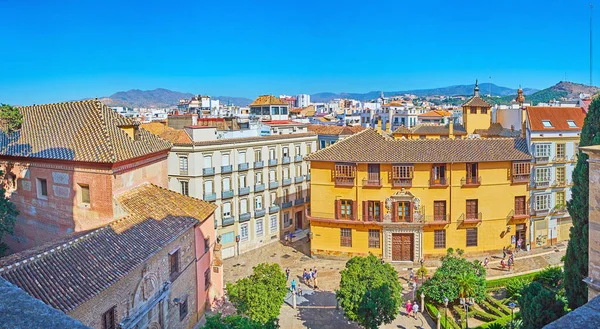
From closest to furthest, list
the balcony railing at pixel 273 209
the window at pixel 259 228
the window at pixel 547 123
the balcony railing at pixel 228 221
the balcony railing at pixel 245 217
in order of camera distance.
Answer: the window at pixel 547 123
the balcony railing at pixel 228 221
the balcony railing at pixel 245 217
the window at pixel 259 228
the balcony railing at pixel 273 209

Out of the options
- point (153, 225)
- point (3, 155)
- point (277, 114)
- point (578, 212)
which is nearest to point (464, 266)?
point (578, 212)

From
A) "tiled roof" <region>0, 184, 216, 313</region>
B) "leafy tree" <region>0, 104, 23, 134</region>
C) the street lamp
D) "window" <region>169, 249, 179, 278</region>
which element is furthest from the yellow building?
"leafy tree" <region>0, 104, 23, 134</region>

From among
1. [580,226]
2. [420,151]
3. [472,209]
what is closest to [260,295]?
[580,226]

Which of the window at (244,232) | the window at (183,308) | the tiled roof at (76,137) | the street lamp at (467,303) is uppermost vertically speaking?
the tiled roof at (76,137)

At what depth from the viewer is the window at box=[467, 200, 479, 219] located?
3744 cm

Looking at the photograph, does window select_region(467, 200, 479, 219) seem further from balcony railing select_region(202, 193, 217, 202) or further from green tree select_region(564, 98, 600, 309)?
balcony railing select_region(202, 193, 217, 202)

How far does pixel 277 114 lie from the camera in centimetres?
6719

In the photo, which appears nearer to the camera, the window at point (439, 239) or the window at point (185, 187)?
the window at point (439, 239)

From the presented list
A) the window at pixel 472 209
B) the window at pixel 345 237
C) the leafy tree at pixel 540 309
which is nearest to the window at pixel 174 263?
the leafy tree at pixel 540 309

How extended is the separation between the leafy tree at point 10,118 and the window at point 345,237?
23.4 meters

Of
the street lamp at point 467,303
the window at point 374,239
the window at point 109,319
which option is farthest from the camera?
the window at point 374,239

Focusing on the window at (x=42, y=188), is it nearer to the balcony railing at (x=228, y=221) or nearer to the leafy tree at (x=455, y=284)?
the balcony railing at (x=228, y=221)

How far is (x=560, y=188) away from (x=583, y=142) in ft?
74.2

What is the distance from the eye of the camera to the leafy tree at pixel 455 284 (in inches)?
1062
